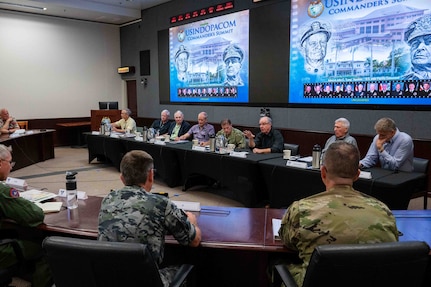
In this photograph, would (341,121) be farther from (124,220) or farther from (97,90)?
(97,90)

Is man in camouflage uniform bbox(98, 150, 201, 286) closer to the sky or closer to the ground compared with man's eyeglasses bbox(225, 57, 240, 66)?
closer to the ground

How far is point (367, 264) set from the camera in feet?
3.91

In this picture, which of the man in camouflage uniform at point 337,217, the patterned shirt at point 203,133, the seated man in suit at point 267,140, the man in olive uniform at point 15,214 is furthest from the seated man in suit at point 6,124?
the man in camouflage uniform at point 337,217

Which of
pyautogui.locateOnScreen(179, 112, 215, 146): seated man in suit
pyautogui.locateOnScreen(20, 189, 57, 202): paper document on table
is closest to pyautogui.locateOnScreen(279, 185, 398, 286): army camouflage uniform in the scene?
pyautogui.locateOnScreen(20, 189, 57, 202): paper document on table

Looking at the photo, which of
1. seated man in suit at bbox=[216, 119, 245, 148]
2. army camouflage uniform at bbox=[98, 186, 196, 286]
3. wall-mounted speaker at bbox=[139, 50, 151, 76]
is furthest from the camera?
wall-mounted speaker at bbox=[139, 50, 151, 76]

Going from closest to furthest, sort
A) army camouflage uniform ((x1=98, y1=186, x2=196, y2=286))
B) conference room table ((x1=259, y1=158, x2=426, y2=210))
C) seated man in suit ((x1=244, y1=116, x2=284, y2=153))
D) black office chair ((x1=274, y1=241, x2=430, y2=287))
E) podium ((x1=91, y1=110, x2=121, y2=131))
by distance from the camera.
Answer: black office chair ((x1=274, y1=241, x2=430, y2=287)) < army camouflage uniform ((x1=98, y1=186, x2=196, y2=286)) < conference room table ((x1=259, y1=158, x2=426, y2=210)) < seated man in suit ((x1=244, y1=116, x2=284, y2=153)) < podium ((x1=91, y1=110, x2=121, y2=131))

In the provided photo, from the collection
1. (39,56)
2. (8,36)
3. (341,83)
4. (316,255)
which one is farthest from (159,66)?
(316,255)

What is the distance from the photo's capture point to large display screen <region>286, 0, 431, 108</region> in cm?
469

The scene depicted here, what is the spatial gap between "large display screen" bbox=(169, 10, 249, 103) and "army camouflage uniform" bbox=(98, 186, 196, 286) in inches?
222

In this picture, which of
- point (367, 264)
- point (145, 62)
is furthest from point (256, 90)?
point (367, 264)

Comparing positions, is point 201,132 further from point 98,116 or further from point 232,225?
point 232,225

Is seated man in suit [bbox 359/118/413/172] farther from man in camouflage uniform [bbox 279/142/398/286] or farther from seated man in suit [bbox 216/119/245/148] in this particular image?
man in camouflage uniform [bbox 279/142/398/286]

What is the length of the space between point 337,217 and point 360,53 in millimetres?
4519

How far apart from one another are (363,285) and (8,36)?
9708 mm
